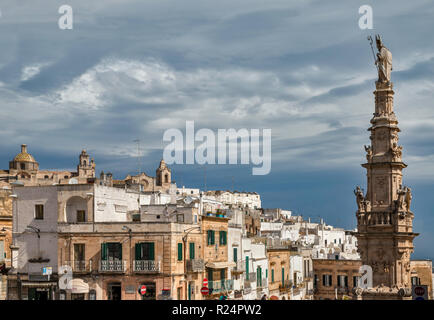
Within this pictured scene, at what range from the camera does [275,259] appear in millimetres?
56906

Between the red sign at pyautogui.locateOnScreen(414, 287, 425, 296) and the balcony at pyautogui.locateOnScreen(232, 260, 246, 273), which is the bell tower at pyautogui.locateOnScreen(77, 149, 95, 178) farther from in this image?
the red sign at pyautogui.locateOnScreen(414, 287, 425, 296)

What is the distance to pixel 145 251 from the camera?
37.6m

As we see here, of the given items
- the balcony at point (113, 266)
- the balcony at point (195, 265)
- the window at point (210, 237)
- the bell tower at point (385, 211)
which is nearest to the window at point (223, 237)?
the window at point (210, 237)

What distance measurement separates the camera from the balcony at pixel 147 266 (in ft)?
122

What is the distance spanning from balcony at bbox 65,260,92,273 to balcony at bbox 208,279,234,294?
28.6ft

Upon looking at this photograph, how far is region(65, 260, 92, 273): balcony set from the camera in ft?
125

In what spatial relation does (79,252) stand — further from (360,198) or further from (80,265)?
(360,198)

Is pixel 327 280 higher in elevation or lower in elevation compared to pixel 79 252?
lower

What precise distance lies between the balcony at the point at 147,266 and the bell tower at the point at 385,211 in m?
12.5

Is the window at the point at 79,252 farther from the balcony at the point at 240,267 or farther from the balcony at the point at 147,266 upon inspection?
the balcony at the point at 240,267

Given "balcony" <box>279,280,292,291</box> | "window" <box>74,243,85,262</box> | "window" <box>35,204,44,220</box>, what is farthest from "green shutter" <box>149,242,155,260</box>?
"balcony" <box>279,280,292,291</box>

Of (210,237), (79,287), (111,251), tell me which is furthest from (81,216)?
(210,237)

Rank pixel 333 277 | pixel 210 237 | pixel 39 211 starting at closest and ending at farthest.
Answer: pixel 39 211
pixel 210 237
pixel 333 277

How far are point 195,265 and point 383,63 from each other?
1724 centimetres
